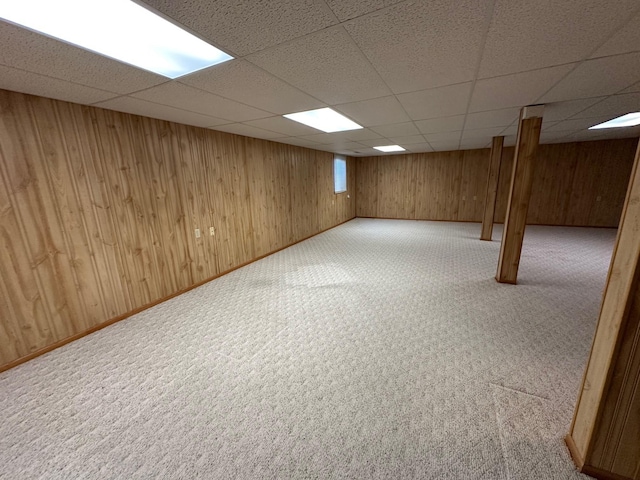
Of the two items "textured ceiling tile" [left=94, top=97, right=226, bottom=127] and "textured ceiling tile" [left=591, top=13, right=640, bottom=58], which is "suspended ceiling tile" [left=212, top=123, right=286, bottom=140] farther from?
"textured ceiling tile" [left=591, top=13, right=640, bottom=58]

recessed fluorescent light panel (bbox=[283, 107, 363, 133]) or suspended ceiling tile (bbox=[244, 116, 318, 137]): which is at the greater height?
recessed fluorescent light panel (bbox=[283, 107, 363, 133])

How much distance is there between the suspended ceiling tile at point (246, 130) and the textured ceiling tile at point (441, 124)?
2.19 meters

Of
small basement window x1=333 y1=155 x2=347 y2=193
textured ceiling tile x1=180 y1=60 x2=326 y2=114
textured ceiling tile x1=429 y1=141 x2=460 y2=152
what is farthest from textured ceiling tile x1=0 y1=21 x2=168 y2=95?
small basement window x1=333 y1=155 x2=347 y2=193

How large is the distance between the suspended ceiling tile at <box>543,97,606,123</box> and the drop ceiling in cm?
3

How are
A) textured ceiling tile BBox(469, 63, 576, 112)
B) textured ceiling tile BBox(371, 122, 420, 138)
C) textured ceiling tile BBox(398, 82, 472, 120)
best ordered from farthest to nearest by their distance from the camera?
textured ceiling tile BBox(371, 122, 420, 138) < textured ceiling tile BBox(398, 82, 472, 120) < textured ceiling tile BBox(469, 63, 576, 112)

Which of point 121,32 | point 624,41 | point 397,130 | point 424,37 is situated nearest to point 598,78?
point 624,41

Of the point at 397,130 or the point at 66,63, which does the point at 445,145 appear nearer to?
the point at 397,130

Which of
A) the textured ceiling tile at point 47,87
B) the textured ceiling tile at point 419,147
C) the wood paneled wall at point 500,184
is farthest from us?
the wood paneled wall at point 500,184

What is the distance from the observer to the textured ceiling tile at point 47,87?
64.1 inches

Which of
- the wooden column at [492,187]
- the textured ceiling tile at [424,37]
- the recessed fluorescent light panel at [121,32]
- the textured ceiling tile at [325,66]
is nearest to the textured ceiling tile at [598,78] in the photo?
the textured ceiling tile at [424,37]

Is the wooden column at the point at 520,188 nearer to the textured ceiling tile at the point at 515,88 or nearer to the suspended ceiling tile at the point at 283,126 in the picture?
the textured ceiling tile at the point at 515,88

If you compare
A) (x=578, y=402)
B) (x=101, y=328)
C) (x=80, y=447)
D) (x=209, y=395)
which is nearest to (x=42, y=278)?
(x=101, y=328)

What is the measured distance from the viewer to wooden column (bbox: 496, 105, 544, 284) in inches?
114

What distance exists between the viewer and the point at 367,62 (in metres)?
1.62
